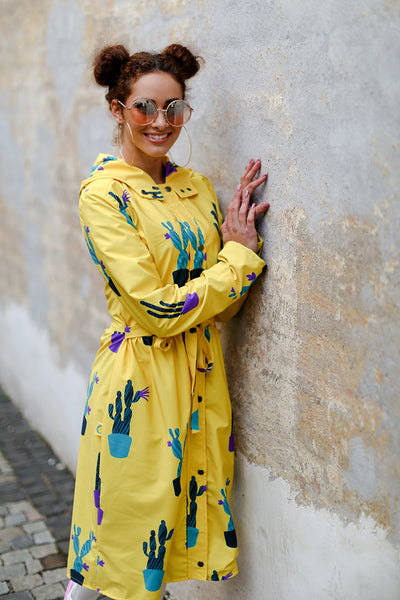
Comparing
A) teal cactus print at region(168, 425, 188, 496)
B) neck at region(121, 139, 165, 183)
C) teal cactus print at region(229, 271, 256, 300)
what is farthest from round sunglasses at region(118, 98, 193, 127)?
teal cactus print at region(168, 425, 188, 496)

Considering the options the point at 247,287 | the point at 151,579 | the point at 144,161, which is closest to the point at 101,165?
the point at 144,161

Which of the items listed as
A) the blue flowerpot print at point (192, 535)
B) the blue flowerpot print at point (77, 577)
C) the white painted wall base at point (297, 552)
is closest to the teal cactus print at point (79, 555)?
the blue flowerpot print at point (77, 577)

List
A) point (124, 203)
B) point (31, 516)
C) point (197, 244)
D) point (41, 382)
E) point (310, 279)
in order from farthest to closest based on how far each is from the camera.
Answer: point (41, 382) < point (31, 516) < point (197, 244) < point (124, 203) < point (310, 279)

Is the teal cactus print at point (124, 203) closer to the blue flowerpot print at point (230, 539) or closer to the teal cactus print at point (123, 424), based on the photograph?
the teal cactus print at point (123, 424)

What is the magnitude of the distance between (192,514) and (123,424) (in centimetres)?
45

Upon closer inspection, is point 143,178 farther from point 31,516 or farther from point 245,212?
point 31,516

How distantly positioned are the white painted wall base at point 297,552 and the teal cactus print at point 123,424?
556mm

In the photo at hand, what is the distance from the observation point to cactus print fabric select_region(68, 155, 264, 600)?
7.34 ft

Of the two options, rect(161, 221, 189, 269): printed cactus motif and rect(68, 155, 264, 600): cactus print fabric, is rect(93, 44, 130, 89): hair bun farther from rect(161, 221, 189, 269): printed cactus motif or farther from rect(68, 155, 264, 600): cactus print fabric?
rect(161, 221, 189, 269): printed cactus motif

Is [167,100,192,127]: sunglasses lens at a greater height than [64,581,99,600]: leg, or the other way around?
[167,100,192,127]: sunglasses lens

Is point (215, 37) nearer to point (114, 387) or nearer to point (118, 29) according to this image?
point (118, 29)

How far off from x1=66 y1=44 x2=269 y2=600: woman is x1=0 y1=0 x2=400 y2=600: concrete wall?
0.14 meters

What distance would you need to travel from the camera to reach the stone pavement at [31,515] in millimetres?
3383

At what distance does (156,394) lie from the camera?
2.39 metres
